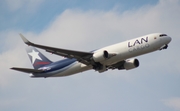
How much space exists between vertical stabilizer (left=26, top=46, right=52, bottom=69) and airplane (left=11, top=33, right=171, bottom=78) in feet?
2.80

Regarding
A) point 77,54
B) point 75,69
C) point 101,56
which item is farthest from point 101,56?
point 75,69

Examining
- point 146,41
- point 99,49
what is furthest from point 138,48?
point 99,49

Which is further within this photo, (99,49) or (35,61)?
(35,61)

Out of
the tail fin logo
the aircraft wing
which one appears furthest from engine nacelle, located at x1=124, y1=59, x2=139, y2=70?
the tail fin logo

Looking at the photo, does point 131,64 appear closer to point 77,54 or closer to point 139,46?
point 139,46

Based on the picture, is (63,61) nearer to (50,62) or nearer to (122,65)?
(50,62)

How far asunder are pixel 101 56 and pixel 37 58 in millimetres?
15135

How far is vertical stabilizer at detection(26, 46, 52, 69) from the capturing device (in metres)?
61.6

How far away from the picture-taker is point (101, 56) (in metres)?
51.8

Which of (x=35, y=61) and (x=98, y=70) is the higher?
(x=35, y=61)

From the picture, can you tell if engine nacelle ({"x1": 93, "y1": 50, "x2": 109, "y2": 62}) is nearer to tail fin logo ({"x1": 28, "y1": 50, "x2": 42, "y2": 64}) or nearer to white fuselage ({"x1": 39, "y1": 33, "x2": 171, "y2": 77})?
white fuselage ({"x1": 39, "y1": 33, "x2": 171, "y2": 77})

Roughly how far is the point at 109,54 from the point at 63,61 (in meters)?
7.76

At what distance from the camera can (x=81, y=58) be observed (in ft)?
175

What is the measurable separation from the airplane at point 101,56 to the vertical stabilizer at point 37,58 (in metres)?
0.85
